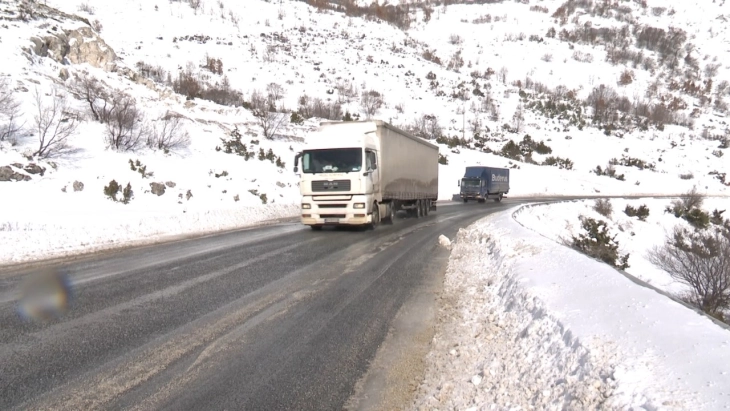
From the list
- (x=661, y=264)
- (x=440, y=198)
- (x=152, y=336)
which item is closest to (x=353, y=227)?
(x=152, y=336)

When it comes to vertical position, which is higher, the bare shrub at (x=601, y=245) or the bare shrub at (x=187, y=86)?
the bare shrub at (x=187, y=86)

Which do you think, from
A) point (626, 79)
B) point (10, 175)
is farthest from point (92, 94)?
point (626, 79)

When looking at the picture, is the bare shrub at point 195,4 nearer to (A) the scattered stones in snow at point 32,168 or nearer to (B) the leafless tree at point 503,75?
(B) the leafless tree at point 503,75

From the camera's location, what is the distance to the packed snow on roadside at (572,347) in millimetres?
2996

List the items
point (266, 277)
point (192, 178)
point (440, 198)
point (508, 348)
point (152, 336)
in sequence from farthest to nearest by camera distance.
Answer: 1. point (440, 198)
2. point (192, 178)
3. point (266, 277)
4. point (152, 336)
5. point (508, 348)

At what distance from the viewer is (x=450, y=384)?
3994 millimetres

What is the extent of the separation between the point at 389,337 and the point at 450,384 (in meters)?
1.38

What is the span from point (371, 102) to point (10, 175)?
4648cm

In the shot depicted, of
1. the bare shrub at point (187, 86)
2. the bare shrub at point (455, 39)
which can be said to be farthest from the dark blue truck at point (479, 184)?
the bare shrub at point (455, 39)

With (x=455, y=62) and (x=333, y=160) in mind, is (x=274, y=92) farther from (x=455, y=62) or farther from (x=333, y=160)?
(x=455, y=62)

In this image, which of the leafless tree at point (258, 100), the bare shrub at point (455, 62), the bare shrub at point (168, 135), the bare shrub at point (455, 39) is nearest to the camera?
the bare shrub at point (168, 135)

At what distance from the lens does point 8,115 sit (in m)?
19.8

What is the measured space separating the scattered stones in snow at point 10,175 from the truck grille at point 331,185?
38.6 feet

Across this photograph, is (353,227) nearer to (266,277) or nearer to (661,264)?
(266,277)
